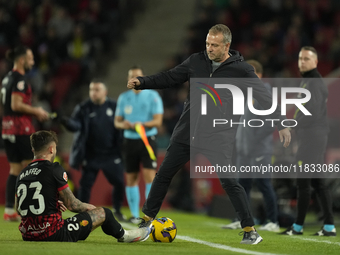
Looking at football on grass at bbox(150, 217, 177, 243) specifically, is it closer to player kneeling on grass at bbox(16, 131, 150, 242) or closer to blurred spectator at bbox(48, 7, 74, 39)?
player kneeling on grass at bbox(16, 131, 150, 242)

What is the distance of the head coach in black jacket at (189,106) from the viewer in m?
5.75

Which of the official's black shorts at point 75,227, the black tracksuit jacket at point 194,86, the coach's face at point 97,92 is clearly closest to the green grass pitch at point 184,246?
the official's black shorts at point 75,227

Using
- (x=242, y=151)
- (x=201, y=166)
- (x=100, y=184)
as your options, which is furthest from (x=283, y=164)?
(x=100, y=184)

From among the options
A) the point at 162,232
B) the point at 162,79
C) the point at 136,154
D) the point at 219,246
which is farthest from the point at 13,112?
the point at 219,246

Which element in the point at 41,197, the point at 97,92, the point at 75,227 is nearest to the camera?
the point at 41,197

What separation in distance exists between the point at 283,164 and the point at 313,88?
332 cm

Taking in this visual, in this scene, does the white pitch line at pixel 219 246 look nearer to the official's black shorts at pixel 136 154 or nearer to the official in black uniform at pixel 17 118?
the official's black shorts at pixel 136 154

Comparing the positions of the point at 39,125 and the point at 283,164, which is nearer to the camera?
the point at 283,164

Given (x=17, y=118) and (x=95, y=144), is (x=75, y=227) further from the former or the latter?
(x=95, y=144)

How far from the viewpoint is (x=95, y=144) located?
9070 millimetres

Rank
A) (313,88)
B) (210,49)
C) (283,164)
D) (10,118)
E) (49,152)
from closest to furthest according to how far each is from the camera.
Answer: (49,152)
(210,49)
(313,88)
(10,118)
(283,164)

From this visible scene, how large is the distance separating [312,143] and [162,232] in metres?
2.47

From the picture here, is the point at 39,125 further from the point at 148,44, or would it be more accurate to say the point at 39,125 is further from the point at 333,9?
the point at 333,9

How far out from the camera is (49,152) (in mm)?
5305
